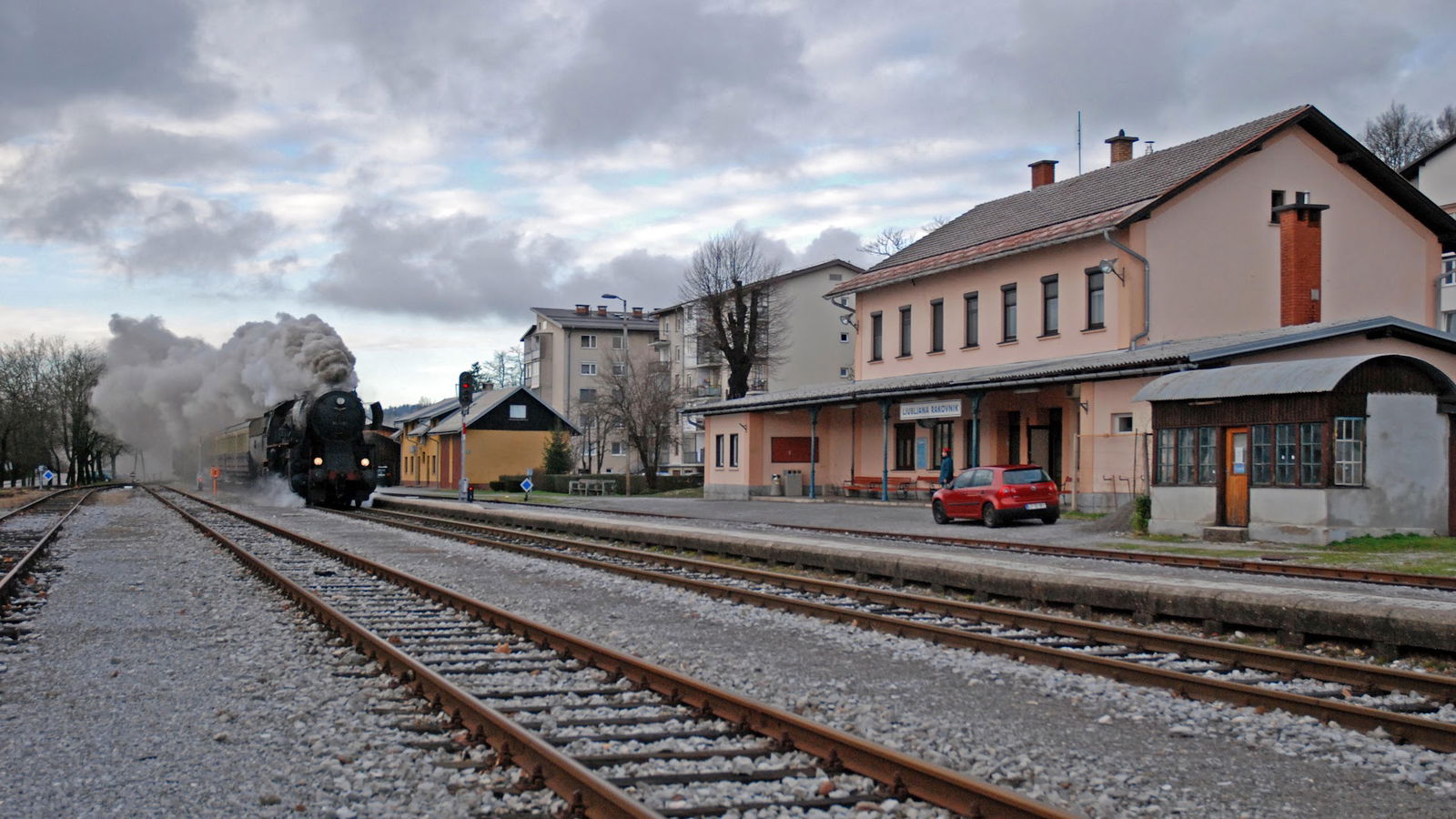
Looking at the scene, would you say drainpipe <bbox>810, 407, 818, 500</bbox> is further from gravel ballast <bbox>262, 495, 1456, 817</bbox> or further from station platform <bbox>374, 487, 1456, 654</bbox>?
gravel ballast <bbox>262, 495, 1456, 817</bbox>

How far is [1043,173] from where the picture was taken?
1775 inches

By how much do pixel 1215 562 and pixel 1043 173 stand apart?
99.6ft

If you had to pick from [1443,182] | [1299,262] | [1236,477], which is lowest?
[1236,477]

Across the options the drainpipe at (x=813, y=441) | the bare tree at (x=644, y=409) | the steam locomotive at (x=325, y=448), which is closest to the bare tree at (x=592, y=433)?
the bare tree at (x=644, y=409)

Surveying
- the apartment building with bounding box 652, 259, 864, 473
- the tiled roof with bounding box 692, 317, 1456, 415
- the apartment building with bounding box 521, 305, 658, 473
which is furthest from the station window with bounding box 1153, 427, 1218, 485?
the apartment building with bounding box 521, 305, 658, 473

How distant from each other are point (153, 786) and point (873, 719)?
3.97 meters

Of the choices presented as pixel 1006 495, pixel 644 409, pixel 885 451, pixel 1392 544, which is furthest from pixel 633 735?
pixel 644 409

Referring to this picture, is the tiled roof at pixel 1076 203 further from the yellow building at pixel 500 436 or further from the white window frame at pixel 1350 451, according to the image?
the yellow building at pixel 500 436

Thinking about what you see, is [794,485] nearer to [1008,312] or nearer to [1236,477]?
[1008,312]

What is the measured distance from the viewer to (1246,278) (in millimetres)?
33625

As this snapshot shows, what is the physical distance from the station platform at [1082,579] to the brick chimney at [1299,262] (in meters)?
10.3

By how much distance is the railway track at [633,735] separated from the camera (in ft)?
18.4

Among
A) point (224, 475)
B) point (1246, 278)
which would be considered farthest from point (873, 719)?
point (224, 475)

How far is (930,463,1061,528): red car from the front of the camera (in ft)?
84.9
